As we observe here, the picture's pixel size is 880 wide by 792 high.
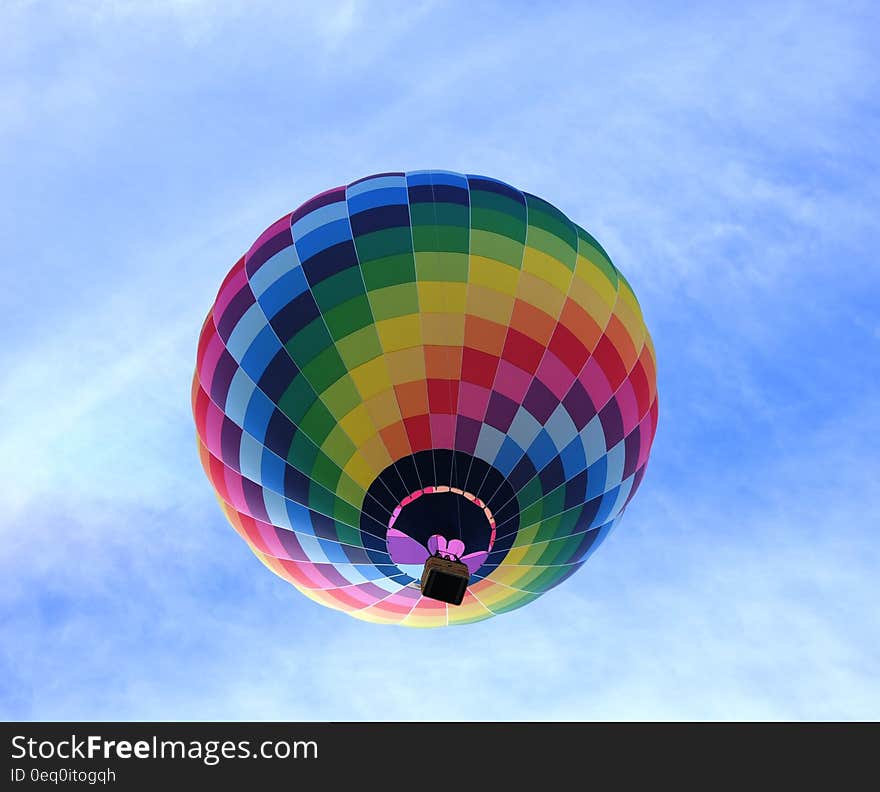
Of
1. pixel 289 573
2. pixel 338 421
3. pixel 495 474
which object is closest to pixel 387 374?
pixel 338 421

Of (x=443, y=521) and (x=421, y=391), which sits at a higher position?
(x=421, y=391)

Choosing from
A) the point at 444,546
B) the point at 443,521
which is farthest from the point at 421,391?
the point at 444,546

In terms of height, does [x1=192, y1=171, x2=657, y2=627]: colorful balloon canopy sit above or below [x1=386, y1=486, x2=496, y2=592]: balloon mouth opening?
above

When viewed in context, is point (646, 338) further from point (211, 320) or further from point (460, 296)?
point (211, 320)

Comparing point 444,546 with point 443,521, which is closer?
point 443,521

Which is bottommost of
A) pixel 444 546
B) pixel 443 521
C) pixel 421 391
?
pixel 444 546

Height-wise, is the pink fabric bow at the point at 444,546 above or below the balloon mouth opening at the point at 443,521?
below

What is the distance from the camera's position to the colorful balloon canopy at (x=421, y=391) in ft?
36.2

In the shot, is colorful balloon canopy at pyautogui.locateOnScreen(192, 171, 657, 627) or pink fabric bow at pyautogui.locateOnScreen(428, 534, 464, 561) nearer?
pink fabric bow at pyautogui.locateOnScreen(428, 534, 464, 561)

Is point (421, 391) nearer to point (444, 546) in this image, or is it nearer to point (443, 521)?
point (443, 521)

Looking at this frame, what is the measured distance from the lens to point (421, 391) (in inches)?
436

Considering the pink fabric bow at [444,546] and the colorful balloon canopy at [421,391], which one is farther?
the colorful balloon canopy at [421,391]

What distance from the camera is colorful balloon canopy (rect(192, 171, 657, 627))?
11.0 m

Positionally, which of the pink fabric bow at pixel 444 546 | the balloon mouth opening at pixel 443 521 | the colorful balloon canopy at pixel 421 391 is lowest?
the pink fabric bow at pixel 444 546
